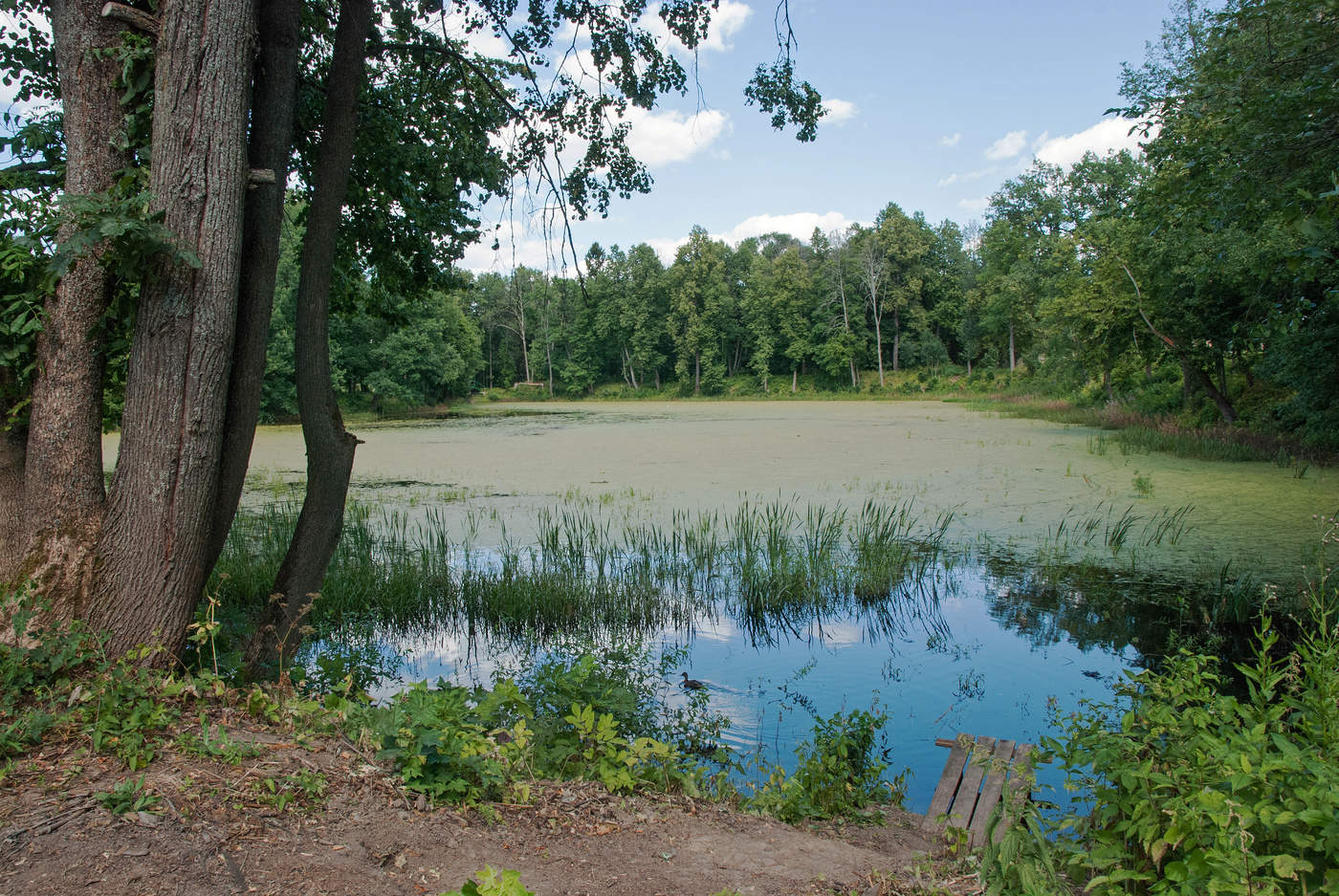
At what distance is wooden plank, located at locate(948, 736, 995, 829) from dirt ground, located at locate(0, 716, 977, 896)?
59cm

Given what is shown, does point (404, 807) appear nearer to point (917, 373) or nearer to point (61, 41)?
point (61, 41)

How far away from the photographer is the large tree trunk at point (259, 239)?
2.90m

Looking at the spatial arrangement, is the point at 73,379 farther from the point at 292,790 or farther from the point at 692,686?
the point at 692,686

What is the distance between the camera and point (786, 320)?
4103 cm

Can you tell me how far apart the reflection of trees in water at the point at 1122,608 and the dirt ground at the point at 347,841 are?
11.1ft

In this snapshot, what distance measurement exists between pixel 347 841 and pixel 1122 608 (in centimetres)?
533

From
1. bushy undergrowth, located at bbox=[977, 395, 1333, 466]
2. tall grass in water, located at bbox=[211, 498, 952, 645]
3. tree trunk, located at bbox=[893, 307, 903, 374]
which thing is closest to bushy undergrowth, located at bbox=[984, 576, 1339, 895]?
tall grass in water, located at bbox=[211, 498, 952, 645]

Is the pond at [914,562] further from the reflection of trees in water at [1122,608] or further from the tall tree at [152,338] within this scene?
the tall tree at [152,338]

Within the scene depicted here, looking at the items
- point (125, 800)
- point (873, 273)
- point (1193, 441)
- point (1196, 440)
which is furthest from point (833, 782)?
point (873, 273)

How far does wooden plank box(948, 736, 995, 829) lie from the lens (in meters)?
2.89

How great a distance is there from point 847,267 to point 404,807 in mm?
40526

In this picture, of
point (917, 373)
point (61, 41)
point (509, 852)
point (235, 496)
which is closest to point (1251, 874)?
point (509, 852)

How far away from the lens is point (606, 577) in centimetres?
611

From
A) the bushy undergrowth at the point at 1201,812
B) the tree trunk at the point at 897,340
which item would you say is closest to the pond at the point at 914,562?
the bushy undergrowth at the point at 1201,812
